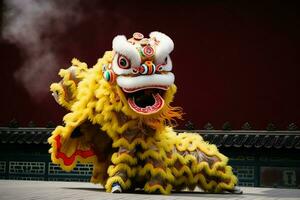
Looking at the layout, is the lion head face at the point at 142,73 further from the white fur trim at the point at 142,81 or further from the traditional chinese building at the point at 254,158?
the traditional chinese building at the point at 254,158

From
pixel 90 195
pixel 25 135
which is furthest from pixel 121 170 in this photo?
pixel 25 135

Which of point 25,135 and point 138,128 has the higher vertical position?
point 25,135

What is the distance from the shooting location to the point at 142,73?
5.81m

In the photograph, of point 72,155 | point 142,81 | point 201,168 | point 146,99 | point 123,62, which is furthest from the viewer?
point 72,155

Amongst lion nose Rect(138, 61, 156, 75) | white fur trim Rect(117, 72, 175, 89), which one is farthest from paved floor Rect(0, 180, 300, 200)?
lion nose Rect(138, 61, 156, 75)

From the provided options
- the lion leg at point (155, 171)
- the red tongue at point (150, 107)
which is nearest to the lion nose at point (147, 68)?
the red tongue at point (150, 107)

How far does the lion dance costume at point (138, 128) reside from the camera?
581 centimetres

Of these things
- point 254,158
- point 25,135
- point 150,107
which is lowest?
point 150,107

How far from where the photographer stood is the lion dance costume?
581 cm

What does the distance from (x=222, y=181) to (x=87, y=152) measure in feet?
4.66

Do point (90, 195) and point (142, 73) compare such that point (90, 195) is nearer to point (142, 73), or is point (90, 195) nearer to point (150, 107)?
point (150, 107)

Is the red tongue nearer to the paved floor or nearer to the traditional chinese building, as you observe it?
the paved floor

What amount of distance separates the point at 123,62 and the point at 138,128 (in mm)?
642

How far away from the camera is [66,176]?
955 cm
